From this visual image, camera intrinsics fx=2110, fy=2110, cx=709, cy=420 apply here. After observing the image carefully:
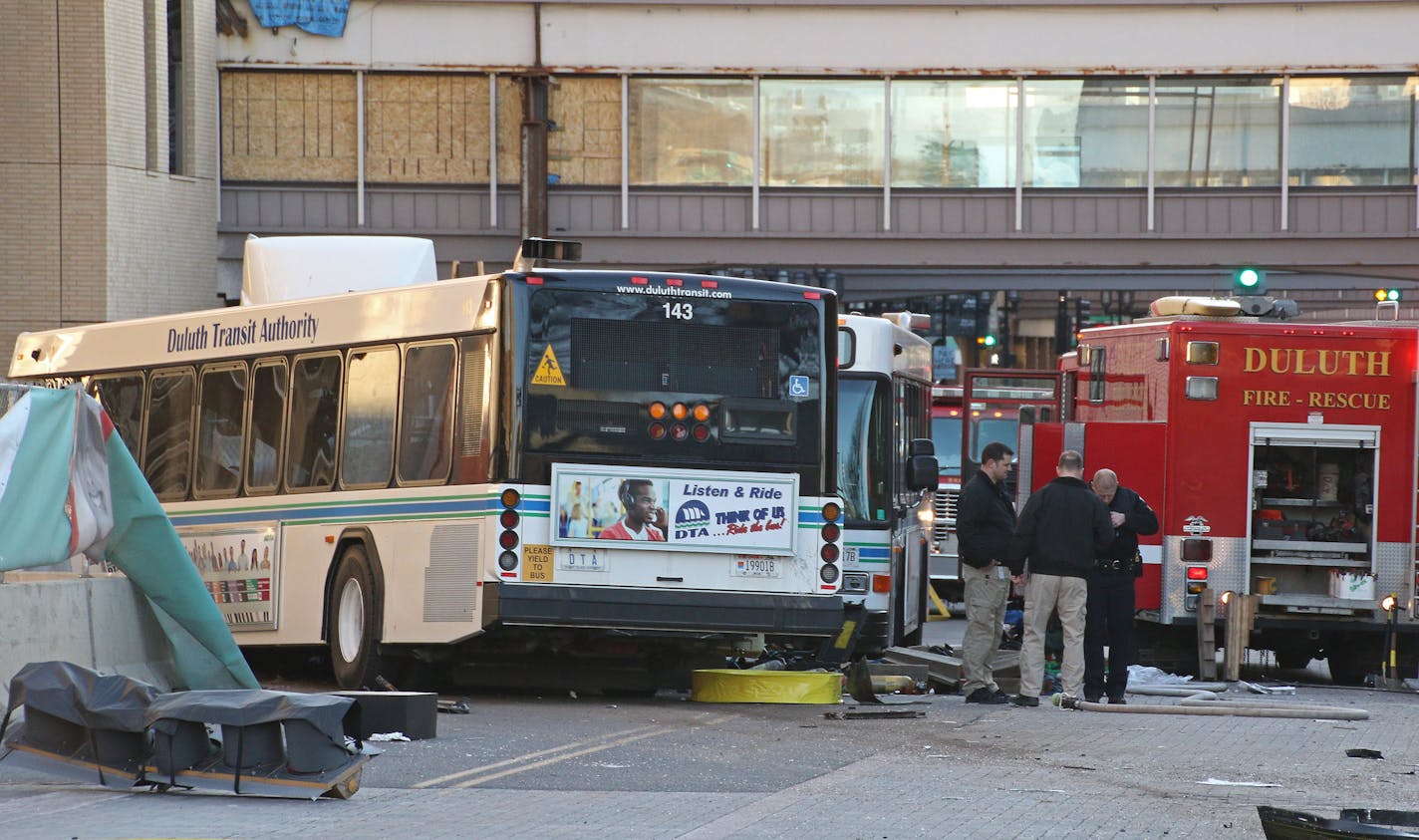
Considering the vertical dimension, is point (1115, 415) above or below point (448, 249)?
below

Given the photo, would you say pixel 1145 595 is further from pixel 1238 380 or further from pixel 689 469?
pixel 689 469

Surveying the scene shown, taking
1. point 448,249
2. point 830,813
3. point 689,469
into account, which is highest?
point 448,249

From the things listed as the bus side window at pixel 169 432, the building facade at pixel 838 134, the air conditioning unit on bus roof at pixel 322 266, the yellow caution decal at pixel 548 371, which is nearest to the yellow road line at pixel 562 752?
the yellow caution decal at pixel 548 371

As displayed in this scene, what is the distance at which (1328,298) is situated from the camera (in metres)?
35.6

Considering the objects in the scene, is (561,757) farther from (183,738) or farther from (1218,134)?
(1218,134)

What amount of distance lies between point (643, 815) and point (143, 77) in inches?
818

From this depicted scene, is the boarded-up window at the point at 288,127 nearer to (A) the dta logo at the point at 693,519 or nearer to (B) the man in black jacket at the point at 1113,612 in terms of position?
(B) the man in black jacket at the point at 1113,612

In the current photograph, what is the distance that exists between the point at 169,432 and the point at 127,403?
0.75m

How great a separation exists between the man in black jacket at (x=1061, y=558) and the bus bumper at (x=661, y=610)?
1747 millimetres

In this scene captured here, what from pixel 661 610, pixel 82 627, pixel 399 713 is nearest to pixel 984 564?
pixel 661 610

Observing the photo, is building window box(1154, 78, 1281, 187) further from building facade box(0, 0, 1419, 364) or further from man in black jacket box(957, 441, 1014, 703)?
man in black jacket box(957, 441, 1014, 703)

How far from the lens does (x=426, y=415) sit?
14.6 metres

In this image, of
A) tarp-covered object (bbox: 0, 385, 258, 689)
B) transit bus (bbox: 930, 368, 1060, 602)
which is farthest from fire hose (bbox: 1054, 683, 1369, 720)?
transit bus (bbox: 930, 368, 1060, 602)

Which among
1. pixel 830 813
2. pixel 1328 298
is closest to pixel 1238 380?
pixel 830 813
